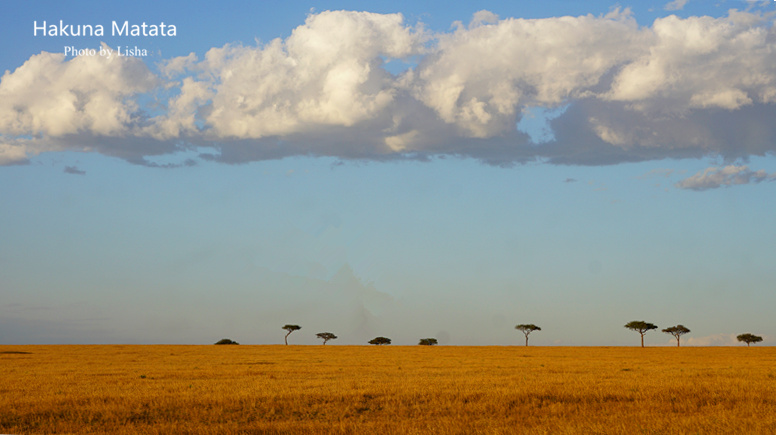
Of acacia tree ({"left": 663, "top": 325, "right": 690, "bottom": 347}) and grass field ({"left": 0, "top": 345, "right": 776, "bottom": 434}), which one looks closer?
grass field ({"left": 0, "top": 345, "right": 776, "bottom": 434})

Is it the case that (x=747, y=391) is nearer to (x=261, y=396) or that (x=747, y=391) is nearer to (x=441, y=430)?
(x=441, y=430)

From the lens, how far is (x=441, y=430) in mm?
18375

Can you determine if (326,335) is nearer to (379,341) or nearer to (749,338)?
(379,341)

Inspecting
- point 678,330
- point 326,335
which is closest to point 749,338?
point 678,330

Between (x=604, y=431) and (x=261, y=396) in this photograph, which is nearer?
(x=604, y=431)

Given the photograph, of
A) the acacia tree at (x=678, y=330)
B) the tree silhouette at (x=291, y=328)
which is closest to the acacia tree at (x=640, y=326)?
the acacia tree at (x=678, y=330)

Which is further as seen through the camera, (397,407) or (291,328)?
(291,328)

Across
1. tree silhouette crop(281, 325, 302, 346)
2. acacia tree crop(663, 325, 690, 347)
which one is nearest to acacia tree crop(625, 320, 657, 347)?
acacia tree crop(663, 325, 690, 347)

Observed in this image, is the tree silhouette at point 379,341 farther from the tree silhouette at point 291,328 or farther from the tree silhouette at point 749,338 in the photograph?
the tree silhouette at point 749,338

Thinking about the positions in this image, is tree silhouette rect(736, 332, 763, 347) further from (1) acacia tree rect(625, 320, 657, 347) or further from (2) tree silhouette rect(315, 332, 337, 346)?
(2) tree silhouette rect(315, 332, 337, 346)

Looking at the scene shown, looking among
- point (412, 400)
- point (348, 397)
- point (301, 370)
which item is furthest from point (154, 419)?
point (301, 370)

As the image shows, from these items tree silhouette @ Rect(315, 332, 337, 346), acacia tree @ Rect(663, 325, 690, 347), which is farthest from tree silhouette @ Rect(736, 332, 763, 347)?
tree silhouette @ Rect(315, 332, 337, 346)

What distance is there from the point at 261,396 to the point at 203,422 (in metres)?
4.05

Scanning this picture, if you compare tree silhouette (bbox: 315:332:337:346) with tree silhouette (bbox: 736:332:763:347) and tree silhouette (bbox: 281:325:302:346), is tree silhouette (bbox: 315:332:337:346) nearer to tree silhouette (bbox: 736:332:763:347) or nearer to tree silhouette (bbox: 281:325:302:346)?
tree silhouette (bbox: 281:325:302:346)
